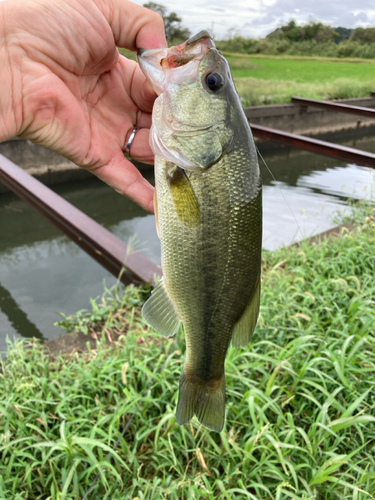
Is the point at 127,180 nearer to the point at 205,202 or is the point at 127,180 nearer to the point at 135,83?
the point at 135,83

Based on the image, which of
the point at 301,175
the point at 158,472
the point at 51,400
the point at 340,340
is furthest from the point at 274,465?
the point at 301,175

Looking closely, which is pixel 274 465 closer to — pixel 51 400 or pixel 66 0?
pixel 51 400

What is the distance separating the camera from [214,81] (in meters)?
1.33

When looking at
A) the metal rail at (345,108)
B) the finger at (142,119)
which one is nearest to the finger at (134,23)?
the finger at (142,119)

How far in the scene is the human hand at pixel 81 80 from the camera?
5.23 ft

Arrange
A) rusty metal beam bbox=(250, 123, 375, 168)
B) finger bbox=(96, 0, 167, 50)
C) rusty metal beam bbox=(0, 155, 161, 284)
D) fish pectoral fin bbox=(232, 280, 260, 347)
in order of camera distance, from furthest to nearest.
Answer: rusty metal beam bbox=(250, 123, 375, 168), rusty metal beam bbox=(0, 155, 161, 284), finger bbox=(96, 0, 167, 50), fish pectoral fin bbox=(232, 280, 260, 347)

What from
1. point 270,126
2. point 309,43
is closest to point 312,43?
point 309,43

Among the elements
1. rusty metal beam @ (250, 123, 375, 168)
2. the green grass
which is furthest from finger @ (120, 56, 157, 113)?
rusty metal beam @ (250, 123, 375, 168)

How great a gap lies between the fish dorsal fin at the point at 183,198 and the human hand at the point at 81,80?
53 cm

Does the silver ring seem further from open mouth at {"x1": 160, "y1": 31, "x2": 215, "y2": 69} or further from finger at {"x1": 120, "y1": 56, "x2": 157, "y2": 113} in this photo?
open mouth at {"x1": 160, "y1": 31, "x2": 215, "y2": 69}

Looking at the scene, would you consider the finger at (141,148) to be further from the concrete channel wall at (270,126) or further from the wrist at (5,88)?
the concrete channel wall at (270,126)

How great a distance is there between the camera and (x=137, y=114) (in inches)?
77.3

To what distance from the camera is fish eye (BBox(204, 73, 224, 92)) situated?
1.33 metres

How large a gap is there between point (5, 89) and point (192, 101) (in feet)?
2.72
